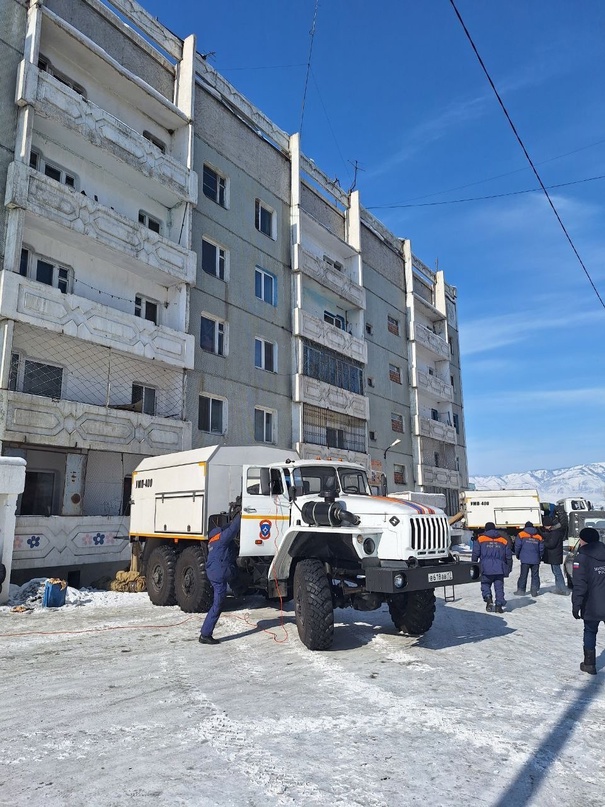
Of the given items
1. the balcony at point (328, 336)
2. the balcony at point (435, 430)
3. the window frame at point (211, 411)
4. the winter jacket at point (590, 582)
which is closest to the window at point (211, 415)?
the window frame at point (211, 411)

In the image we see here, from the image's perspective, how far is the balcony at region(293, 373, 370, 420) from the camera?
23.1 meters

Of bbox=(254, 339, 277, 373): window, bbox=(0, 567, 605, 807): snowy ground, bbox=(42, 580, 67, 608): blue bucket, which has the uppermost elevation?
bbox=(254, 339, 277, 373): window

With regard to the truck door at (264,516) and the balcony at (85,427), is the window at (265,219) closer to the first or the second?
the balcony at (85,427)

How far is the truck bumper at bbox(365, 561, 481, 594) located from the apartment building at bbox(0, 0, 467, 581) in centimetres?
263

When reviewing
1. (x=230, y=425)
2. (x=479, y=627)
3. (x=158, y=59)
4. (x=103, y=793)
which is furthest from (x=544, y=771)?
(x=158, y=59)

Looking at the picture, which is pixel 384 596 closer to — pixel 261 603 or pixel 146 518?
pixel 261 603

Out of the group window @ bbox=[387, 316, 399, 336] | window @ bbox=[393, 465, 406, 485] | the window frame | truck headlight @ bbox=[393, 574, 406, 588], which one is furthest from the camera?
window @ bbox=[387, 316, 399, 336]

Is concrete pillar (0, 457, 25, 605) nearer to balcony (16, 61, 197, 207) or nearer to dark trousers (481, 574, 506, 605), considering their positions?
dark trousers (481, 574, 506, 605)

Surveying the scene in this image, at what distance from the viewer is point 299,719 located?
5.06 m

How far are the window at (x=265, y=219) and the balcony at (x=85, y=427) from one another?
393 inches

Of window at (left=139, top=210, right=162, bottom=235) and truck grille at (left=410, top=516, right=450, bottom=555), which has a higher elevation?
window at (left=139, top=210, right=162, bottom=235)

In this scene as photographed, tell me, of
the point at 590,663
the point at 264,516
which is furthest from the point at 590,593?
the point at 264,516

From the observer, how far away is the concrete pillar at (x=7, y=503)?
11188 millimetres

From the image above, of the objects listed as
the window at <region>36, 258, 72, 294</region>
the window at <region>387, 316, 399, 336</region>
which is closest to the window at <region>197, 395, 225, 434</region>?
the window at <region>36, 258, 72, 294</region>
